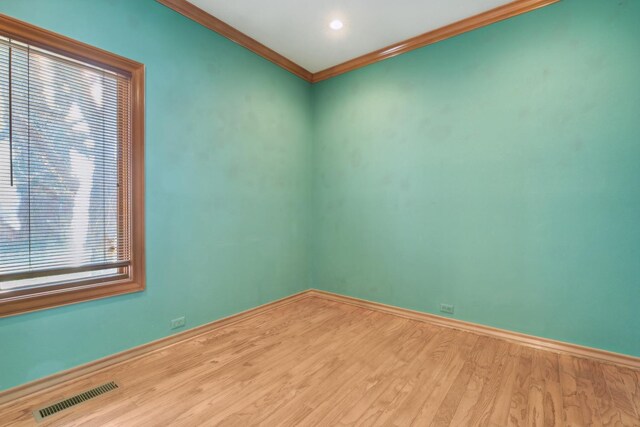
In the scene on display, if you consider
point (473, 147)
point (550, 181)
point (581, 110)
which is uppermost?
point (581, 110)

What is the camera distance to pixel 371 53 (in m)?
3.59

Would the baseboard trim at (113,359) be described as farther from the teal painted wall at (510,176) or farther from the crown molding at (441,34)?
the crown molding at (441,34)

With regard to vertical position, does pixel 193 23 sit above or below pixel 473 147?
above

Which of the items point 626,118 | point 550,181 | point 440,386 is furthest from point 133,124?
point 626,118

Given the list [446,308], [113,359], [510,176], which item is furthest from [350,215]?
[113,359]

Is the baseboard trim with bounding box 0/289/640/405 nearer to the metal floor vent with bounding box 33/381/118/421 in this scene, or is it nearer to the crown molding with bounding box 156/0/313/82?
the metal floor vent with bounding box 33/381/118/421

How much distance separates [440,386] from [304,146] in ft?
10.5

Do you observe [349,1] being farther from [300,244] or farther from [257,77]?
[300,244]

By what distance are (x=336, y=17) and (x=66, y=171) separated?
2.72 meters

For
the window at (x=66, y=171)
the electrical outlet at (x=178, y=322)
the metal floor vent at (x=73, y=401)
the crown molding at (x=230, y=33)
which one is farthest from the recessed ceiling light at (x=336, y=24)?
the metal floor vent at (x=73, y=401)

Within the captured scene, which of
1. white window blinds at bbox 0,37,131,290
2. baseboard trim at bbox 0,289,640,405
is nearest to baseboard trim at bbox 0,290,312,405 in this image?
baseboard trim at bbox 0,289,640,405

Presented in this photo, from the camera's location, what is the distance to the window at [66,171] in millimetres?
1895

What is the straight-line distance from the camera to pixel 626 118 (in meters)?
2.35

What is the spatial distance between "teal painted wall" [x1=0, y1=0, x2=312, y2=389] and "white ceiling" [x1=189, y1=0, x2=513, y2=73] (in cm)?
29
